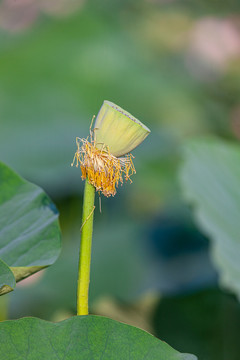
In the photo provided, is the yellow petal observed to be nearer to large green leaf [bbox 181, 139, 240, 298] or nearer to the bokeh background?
large green leaf [bbox 181, 139, 240, 298]

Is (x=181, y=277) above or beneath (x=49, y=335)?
beneath

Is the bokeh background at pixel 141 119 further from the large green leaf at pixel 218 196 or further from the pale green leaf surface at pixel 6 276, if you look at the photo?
the pale green leaf surface at pixel 6 276

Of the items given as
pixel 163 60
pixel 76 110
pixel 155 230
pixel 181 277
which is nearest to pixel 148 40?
pixel 163 60

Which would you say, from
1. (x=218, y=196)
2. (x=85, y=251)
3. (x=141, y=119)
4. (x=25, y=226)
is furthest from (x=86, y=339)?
(x=141, y=119)

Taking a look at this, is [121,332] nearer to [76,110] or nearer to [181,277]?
[181,277]

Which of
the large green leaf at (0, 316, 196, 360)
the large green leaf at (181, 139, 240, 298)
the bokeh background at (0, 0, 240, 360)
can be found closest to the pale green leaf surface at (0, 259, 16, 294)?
the large green leaf at (0, 316, 196, 360)

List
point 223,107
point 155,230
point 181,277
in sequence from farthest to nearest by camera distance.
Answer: point 223,107
point 155,230
point 181,277
